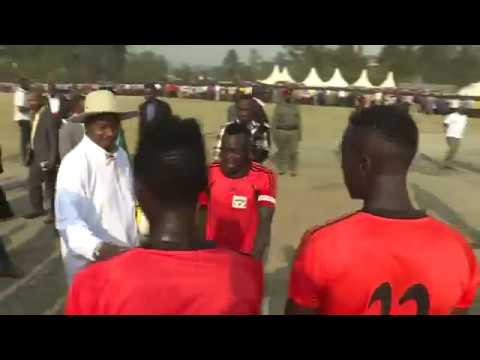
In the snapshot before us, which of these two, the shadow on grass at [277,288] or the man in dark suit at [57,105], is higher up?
the man in dark suit at [57,105]

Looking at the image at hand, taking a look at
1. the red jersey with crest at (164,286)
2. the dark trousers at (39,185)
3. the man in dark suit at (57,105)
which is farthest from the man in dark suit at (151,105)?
the red jersey with crest at (164,286)

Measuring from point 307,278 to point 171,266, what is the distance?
38cm

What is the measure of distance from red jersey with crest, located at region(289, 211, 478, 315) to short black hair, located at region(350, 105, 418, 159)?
22cm

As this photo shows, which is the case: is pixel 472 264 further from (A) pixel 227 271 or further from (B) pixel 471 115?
(B) pixel 471 115

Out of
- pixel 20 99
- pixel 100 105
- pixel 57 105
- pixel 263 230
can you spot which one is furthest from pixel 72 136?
pixel 20 99

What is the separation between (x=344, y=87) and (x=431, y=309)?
34383mm

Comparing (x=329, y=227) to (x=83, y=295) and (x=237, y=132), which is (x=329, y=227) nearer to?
(x=83, y=295)

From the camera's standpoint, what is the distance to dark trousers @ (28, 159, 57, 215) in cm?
677

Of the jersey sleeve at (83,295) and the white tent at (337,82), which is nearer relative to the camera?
the jersey sleeve at (83,295)

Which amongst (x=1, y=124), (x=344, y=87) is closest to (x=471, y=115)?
(x=344, y=87)

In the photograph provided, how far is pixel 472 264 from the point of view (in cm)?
Result: 175

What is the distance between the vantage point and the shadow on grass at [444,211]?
690 centimetres

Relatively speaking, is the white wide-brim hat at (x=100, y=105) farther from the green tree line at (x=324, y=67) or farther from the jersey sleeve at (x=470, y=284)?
the green tree line at (x=324, y=67)

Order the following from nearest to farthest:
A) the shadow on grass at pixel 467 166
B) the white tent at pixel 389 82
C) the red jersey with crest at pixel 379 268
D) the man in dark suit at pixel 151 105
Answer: the red jersey with crest at pixel 379 268, the man in dark suit at pixel 151 105, the shadow on grass at pixel 467 166, the white tent at pixel 389 82
